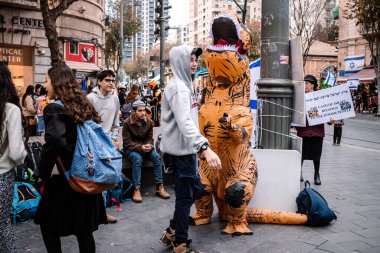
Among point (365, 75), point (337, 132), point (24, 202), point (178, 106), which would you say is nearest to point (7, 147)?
point (178, 106)

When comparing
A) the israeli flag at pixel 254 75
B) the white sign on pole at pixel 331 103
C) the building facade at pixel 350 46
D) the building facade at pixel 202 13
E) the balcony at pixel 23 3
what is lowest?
the white sign on pole at pixel 331 103

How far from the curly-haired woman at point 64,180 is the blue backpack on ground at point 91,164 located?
6 cm

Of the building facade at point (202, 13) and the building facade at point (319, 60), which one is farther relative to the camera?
the building facade at point (202, 13)

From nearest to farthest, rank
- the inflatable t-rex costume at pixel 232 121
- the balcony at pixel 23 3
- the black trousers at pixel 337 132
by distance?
the inflatable t-rex costume at pixel 232 121 → the black trousers at pixel 337 132 → the balcony at pixel 23 3

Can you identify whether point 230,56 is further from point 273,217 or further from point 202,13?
point 202,13

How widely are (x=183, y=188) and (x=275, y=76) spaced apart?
7.24 ft

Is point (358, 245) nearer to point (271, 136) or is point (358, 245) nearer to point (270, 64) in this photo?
point (271, 136)

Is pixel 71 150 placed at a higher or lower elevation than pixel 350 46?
lower

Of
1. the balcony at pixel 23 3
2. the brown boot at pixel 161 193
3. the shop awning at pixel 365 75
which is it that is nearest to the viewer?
the brown boot at pixel 161 193

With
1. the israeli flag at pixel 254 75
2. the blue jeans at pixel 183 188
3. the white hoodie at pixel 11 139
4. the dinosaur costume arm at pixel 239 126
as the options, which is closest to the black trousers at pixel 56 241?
the white hoodie at pixel 11 139

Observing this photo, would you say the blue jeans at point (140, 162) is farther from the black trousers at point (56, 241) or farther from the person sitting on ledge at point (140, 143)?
the black trousers at point (56, 241)

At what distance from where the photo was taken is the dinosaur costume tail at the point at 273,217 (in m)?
4.85

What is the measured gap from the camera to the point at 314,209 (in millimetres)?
4777

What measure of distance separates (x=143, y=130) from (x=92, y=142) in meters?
3.30
